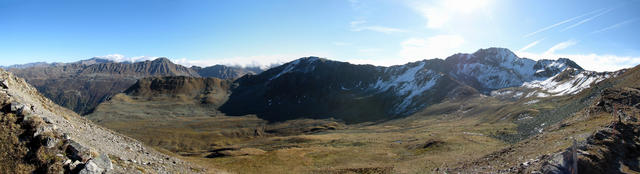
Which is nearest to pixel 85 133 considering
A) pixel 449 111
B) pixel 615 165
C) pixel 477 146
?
pixel 615 165

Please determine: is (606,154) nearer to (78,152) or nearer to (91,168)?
(91,168)

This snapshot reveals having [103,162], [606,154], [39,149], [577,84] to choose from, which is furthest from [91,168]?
[577,84]

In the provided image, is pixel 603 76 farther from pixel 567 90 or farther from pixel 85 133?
pixel 85 133

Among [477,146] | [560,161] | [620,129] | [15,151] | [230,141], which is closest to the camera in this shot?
[15,151]

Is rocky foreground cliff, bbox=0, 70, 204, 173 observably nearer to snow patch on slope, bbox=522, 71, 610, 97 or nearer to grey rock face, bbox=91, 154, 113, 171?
grey rock face, bbox=91, 154, 113, 171

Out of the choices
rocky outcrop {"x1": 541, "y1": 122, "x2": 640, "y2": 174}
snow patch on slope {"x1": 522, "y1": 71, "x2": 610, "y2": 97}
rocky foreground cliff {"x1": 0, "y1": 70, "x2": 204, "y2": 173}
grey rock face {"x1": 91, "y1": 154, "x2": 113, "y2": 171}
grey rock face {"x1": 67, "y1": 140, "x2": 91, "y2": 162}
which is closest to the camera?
rocky foreground cliff {"x1": 0, "y1": 70, "x2": 204, "y2": 173}

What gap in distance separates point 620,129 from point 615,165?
1007 centimetres

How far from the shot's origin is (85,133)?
28656mm

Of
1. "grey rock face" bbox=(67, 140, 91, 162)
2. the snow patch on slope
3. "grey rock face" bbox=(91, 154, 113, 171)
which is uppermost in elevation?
the snow patch on slope

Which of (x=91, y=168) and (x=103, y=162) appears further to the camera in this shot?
(x=103, y=162)

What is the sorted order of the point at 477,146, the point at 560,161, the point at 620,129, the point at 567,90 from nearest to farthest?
the point at 560,161 < the point at 620,129 < the point at 477,146 < the point at 567,90

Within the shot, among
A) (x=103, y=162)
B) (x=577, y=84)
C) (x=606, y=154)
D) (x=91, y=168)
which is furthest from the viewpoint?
(x=577, y=84)

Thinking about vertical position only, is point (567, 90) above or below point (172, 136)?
above

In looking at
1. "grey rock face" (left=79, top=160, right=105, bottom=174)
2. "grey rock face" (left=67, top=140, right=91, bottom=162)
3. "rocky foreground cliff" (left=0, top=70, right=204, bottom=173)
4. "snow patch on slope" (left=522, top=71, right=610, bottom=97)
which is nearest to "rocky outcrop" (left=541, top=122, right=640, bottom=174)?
"grey rock face" (left=79, top=160, right=105, bottom=174)
